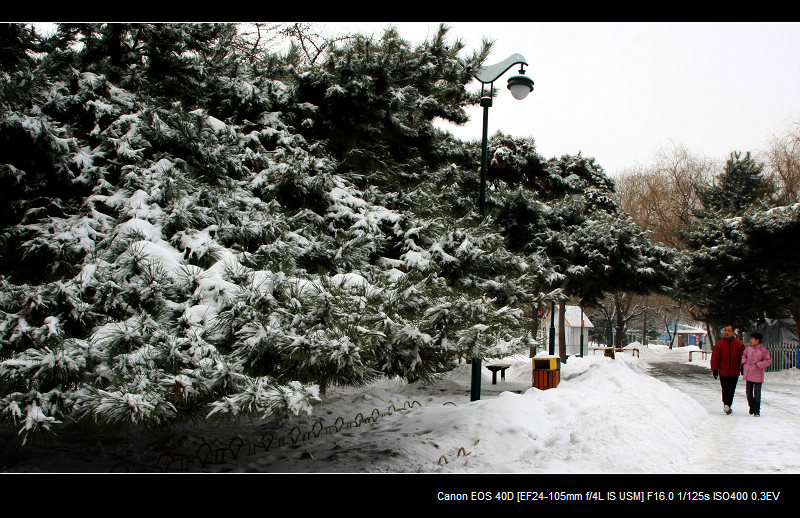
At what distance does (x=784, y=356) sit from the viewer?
19.8 metres

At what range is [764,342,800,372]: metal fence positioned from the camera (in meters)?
19.2

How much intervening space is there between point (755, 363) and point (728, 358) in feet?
1.57

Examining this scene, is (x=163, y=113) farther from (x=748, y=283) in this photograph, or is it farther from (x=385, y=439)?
(x=748, y=283)

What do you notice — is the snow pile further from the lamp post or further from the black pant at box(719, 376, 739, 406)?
the black pant at box(719, 376, 739, 406)

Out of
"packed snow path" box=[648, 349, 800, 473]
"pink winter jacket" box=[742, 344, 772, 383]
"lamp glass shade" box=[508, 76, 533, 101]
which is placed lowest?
"packed snow path" box=[648, 349, 800, 473]

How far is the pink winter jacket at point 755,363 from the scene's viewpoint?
9.02 metres

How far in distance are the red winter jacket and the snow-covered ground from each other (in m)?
1.13

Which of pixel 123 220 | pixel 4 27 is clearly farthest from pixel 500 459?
pixel 4 27

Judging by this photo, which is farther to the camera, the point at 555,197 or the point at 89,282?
the point at 555,197

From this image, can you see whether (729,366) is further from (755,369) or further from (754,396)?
(754,396)

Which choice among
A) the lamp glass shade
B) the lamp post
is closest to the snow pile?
the lamp post

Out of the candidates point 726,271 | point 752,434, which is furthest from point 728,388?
point 726,271

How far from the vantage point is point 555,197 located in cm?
1691

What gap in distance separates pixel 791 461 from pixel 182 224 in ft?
24.4
